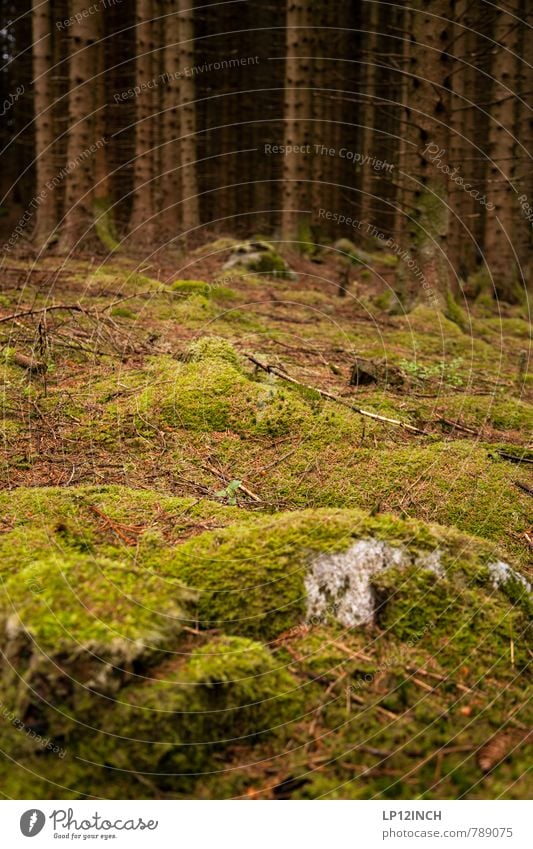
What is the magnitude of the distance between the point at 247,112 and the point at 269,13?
4970 mm

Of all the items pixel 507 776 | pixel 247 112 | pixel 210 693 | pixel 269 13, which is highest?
pixel 269 13

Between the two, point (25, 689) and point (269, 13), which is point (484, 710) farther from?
point (269, 13)

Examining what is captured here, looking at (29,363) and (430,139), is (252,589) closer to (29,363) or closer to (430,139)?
(29,363)

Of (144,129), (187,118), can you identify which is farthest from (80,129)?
(187,118)

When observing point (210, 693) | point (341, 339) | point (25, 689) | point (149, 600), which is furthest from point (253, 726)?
point (341, 339)

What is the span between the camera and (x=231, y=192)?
30.0 meters

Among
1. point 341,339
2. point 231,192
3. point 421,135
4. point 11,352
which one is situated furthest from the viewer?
point 231,192

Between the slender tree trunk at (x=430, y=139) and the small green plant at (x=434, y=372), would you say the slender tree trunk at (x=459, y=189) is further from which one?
the small green plant at (x=434, y=372)

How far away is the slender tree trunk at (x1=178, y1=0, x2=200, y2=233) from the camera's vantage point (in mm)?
16875

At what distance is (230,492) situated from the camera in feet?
15.1

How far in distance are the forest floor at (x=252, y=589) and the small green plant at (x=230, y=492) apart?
0.29 ft

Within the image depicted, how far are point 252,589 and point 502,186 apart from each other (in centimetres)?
1642

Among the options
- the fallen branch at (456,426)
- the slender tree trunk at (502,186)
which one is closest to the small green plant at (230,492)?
the fallen branch at (456,426)

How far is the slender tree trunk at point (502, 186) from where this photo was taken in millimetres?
15758
